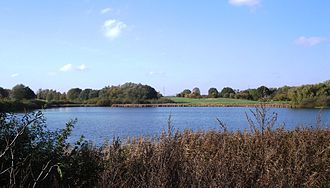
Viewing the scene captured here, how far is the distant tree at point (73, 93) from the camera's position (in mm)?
121875

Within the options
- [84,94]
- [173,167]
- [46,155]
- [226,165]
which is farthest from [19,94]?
[84,94]

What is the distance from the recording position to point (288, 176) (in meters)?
5.53

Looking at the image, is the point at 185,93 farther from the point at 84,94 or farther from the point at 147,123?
the point at 147,123

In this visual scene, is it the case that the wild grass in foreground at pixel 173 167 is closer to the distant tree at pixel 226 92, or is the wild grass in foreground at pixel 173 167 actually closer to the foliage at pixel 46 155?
the foliage at pixel 46 155

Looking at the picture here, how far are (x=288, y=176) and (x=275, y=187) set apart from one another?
88cm

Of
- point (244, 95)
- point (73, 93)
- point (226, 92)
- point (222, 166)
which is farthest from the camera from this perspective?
point (226, 92)

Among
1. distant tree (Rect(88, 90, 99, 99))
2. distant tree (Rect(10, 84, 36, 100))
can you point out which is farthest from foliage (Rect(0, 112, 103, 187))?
distant tree (Rect(88, 90, 99, 99))

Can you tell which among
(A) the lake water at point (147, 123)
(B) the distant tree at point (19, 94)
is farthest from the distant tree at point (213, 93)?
(B) the distant tree at point (19, 94)

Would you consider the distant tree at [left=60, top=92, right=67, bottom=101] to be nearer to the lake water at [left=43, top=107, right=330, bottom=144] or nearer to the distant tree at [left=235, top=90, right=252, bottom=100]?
the distant tree at [left=235, top=90, right=252, bottom=100]

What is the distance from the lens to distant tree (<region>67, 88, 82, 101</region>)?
400 ft

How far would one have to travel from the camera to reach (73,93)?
124750 mm

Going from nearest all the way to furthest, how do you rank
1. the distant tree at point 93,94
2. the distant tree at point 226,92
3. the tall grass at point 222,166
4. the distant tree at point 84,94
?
the tall grass at point 222,166
the distant tree at point 84,94
the distant tree at point 93,94
the distant tree at point 226,92

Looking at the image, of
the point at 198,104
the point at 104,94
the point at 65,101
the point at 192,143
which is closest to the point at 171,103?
the point at 198,104

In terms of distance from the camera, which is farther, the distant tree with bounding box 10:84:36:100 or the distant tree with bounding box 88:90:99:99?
the distant tree with bounding box 88:90:99:99
